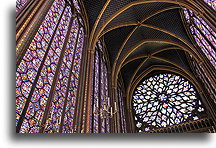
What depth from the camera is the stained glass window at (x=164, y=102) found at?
13.6 metres

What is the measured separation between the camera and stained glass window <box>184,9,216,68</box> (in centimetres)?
971

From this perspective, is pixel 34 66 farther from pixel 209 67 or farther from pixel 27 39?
pixel 209 67

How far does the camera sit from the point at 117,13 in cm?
1194

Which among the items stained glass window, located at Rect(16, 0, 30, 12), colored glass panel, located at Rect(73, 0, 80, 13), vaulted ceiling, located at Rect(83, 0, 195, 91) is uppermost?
vaulted ceiling, located at Rect(83, 0, 195, 91)

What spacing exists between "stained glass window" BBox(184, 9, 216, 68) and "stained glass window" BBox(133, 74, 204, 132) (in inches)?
169

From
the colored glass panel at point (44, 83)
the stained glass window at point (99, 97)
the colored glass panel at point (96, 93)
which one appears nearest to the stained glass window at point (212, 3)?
the stained glass window at point (99, 97)

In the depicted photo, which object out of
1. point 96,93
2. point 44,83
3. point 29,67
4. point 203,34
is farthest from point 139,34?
point 29,67

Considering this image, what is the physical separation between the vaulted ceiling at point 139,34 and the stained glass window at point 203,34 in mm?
698

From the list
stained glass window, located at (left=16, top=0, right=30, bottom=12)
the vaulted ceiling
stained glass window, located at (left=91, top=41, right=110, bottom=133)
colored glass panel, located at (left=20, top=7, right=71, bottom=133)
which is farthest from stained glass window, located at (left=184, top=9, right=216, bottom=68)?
stained glass window, located at (left=16, top=0, right=30, bottom=12)

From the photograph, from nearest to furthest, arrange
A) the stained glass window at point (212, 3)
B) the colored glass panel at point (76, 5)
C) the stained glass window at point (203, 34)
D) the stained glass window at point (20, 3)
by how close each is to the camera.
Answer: the stained glass window at point (20, 3) → the stained glass window at point (212, 3) → the stained glass window at point (203, 34) → the colored glass panel at point (76, 5)

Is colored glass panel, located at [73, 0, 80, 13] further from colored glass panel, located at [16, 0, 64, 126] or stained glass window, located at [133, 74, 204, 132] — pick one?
stained glass window, located at [133, 74, 204, 132]

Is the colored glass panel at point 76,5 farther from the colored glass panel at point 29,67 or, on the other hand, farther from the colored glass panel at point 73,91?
the colored glass panel at point 29,67

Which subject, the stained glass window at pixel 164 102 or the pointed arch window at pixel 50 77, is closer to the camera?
the pointed arch window at pixel 50 77

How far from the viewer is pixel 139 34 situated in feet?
46.4
